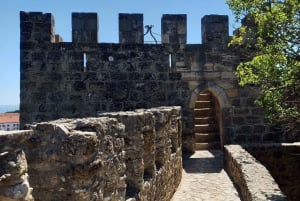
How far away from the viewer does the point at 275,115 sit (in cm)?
789

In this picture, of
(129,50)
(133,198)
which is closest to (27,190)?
(133,198)

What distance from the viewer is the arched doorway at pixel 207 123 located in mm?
12078

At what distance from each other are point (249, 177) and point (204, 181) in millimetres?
1978

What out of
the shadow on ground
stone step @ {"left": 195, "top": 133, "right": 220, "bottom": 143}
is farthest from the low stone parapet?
stone step @ {"left": 195, "top": 133, "right": 220, "bottom": 143}

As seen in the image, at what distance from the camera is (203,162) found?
9.73m

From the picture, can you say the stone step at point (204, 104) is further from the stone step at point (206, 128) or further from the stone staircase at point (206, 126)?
the stone step at point (206, 128)

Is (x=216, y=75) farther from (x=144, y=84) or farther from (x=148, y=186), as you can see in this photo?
(x=148, y=186)

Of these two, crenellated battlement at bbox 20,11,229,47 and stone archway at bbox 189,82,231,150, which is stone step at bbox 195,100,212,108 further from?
crenellated battlement at bbox 20,11,229,47

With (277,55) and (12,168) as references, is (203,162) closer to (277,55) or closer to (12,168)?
(277,55)

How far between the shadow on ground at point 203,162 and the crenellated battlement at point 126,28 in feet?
10.1

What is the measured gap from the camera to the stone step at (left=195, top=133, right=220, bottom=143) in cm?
1238

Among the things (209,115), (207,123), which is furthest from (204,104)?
(207,123)

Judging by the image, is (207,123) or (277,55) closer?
(277,55)

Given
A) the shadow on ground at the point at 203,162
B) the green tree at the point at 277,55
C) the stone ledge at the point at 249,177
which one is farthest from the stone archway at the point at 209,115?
the green tree at the point at 277,55
